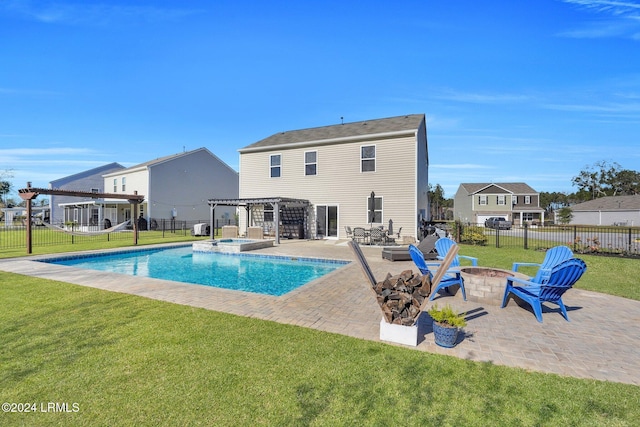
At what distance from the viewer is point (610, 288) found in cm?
676

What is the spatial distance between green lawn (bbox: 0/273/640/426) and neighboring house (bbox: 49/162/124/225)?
31926 mm

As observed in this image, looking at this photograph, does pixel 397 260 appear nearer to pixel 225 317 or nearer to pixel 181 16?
pixel 225 317

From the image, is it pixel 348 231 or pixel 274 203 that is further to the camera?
pixel 348 231

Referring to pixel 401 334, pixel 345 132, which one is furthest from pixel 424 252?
pixel 345 132

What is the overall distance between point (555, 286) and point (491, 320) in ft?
3.66

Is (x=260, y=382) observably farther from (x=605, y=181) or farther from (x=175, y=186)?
(x=605, y=181)

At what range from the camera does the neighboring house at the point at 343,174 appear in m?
15.8

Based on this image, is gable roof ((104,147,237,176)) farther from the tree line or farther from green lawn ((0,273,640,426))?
the tree line

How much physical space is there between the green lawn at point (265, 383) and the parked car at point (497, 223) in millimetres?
34217

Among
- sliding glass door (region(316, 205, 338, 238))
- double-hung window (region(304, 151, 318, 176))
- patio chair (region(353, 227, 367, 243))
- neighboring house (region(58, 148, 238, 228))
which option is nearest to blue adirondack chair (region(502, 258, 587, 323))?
patio chair (region(353, 227, 367, 243))

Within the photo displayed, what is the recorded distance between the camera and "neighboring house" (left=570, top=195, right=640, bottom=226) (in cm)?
3744

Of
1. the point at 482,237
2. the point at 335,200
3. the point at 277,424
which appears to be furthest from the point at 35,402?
the point at 482,237

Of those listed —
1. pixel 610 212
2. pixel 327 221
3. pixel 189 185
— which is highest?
pixel 189 185

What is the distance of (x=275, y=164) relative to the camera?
1931 cm
